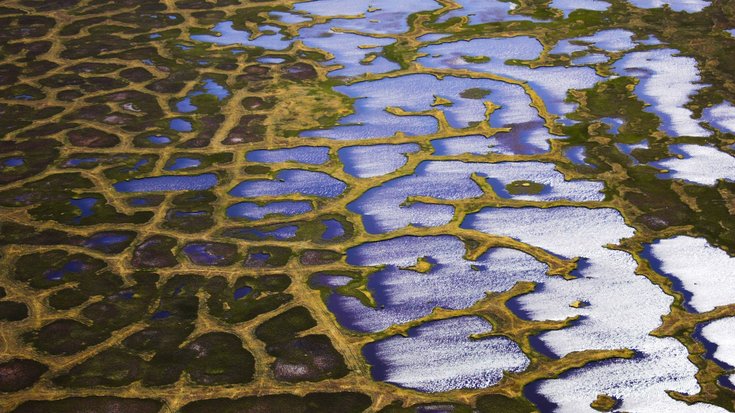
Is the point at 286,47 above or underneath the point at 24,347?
above

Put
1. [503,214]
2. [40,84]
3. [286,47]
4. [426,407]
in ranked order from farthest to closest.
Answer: [286,47], [40,84], [503,214], [426,407]

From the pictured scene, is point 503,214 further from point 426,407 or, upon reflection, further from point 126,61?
point 126,61

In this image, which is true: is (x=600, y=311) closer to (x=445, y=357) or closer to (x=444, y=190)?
(x=445, y=357)

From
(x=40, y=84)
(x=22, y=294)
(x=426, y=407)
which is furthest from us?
(x=40, y=84)

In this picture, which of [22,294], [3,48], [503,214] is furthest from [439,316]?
[3,48]

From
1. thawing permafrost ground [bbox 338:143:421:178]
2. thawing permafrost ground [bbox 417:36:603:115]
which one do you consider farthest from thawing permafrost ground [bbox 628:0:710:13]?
thawing permafrost ground [bbox 338:143:421:178]

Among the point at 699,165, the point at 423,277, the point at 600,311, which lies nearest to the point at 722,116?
the point at 699,165

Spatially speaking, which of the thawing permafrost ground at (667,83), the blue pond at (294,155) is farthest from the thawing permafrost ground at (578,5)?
the blue pond at (294,155)
